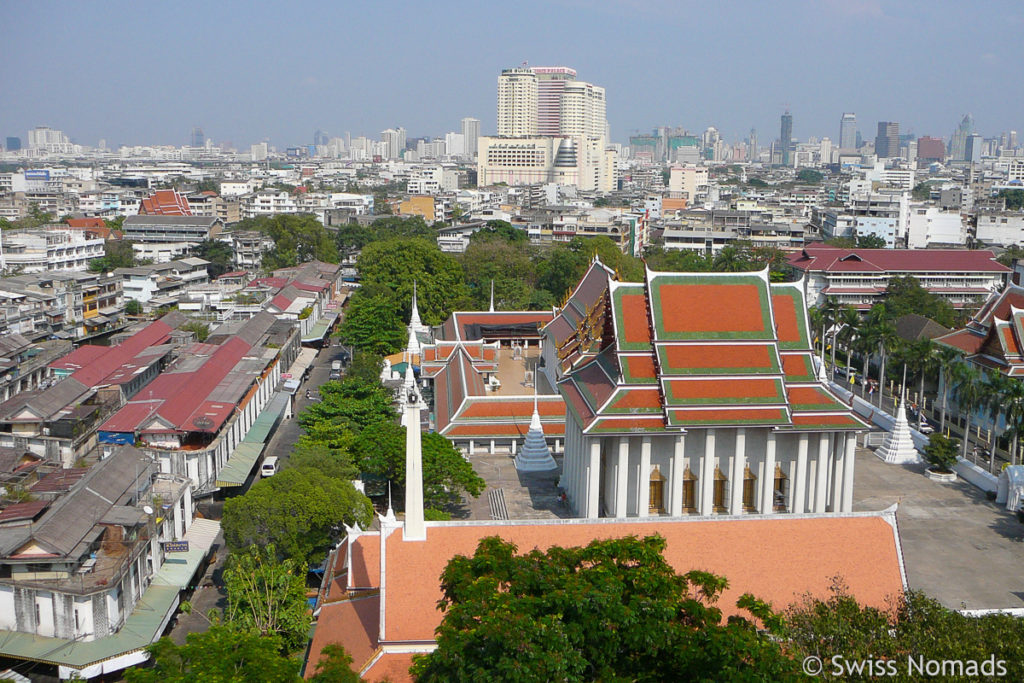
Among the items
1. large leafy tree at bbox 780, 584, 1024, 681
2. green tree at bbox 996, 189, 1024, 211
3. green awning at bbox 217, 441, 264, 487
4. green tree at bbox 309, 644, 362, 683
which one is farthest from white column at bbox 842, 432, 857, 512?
green tree at bbox 996, 189, 1024, 211

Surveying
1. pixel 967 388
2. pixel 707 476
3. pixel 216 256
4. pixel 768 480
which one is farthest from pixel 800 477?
pixel 216 256

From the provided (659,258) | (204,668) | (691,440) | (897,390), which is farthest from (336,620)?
(659,258)

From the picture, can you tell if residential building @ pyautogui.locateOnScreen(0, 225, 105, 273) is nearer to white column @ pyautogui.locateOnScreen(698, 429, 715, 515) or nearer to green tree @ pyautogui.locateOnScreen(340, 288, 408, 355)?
green tree @ pyautogui.locateOnScreen(340, 288, 408, 355)

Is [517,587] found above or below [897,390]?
above

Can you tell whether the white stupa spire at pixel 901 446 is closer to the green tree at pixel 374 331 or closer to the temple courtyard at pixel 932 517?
the temple courtyard at pixel 932 517

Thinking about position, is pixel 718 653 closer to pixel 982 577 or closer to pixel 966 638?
pixel 966 638

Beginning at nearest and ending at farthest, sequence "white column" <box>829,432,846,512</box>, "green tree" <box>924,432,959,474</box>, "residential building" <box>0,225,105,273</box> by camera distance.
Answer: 1. "white column" <box>829,432,846,512</box>
2. "green tree" <box>924,432,959,474</box>
3. "residential building" <box>0,225,105,273</box>

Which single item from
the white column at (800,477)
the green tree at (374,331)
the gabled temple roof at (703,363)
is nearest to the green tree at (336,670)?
the gabled temple roof at (703,363)
